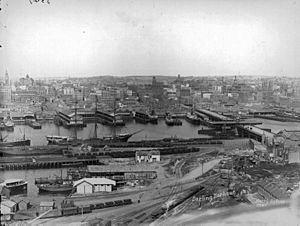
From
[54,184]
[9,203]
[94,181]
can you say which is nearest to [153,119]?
[94,181]

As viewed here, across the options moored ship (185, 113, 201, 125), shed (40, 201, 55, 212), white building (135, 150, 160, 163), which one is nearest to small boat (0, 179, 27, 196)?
shed (40, 201, 55, 212)

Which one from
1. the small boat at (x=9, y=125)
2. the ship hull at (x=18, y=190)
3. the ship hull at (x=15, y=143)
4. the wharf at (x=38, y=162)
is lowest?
the ship hull at (x=18, y=190)

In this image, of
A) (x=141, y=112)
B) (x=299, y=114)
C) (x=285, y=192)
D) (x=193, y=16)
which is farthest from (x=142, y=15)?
(x=285, y=192)

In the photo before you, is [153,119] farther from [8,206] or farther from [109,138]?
[8,206]

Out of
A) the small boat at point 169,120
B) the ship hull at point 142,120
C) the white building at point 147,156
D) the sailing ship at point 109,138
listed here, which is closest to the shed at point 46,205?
the sailing ship at point 109,138

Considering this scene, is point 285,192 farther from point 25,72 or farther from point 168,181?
point 25,72

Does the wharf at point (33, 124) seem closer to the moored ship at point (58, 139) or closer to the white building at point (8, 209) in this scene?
the moored ship at point (58, 139)

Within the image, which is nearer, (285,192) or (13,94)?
(13,94)
